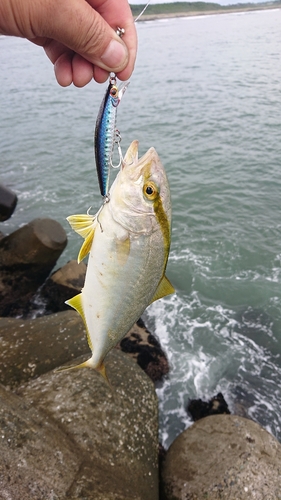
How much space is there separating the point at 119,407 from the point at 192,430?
3.75 ft

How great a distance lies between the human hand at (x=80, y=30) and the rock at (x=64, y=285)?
5649mm

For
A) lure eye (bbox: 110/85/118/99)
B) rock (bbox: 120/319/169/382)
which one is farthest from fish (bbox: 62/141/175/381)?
rock (bbox: 120/319/169/382)

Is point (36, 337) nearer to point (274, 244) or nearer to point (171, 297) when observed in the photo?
point (171, 297)

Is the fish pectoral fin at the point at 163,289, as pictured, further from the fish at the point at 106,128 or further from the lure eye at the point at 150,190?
the fish at the point at 106,128

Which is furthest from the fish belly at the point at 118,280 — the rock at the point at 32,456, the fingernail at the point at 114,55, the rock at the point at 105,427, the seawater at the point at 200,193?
the seawater at the point at 200,193

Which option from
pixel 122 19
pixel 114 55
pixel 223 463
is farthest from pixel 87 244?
pixel 223 463

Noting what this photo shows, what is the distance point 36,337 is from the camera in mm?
5961

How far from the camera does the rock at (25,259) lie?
8.62m

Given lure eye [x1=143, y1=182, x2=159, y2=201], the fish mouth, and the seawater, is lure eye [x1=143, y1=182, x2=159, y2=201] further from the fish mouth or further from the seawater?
the seawater

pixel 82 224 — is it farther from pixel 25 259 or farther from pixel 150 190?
pixel 25 259

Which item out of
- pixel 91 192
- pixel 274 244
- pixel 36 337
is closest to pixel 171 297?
pixel 274 244

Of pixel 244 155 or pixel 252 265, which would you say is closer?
pixel 252 265

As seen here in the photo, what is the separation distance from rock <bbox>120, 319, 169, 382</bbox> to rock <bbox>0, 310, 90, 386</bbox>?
5.11 feet

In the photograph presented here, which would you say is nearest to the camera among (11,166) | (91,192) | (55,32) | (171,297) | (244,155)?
(55,32)
